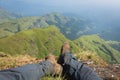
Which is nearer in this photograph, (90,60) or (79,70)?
(79,70)

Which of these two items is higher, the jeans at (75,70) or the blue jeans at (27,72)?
the blue jeans at (27,72)

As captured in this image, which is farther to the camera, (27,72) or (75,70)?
(75,70)

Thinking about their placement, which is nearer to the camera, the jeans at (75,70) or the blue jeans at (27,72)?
the blue jeans at (27,72)

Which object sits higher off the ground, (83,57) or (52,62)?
(52,62)

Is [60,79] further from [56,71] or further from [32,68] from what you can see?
[32,68]

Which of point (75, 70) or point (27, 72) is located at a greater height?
point (27, 72)

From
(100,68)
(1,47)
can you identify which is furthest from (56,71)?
(1,47)

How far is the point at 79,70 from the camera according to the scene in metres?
7.31

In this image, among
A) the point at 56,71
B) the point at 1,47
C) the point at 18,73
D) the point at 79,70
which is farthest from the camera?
the point at 1,47

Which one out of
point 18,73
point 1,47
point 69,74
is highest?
point 18,73

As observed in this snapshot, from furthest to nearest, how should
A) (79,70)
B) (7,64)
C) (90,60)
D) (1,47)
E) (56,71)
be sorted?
(1,47) < (90,60) < (7,64) < (56,71) < (79,70)

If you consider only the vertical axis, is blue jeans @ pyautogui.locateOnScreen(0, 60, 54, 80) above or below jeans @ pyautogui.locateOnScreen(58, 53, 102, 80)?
above

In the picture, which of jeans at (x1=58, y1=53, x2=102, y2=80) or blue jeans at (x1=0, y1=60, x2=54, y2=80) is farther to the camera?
jeans at (x1=58, y1=53, x2=102, y2=80)

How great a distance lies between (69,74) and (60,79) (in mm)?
306
